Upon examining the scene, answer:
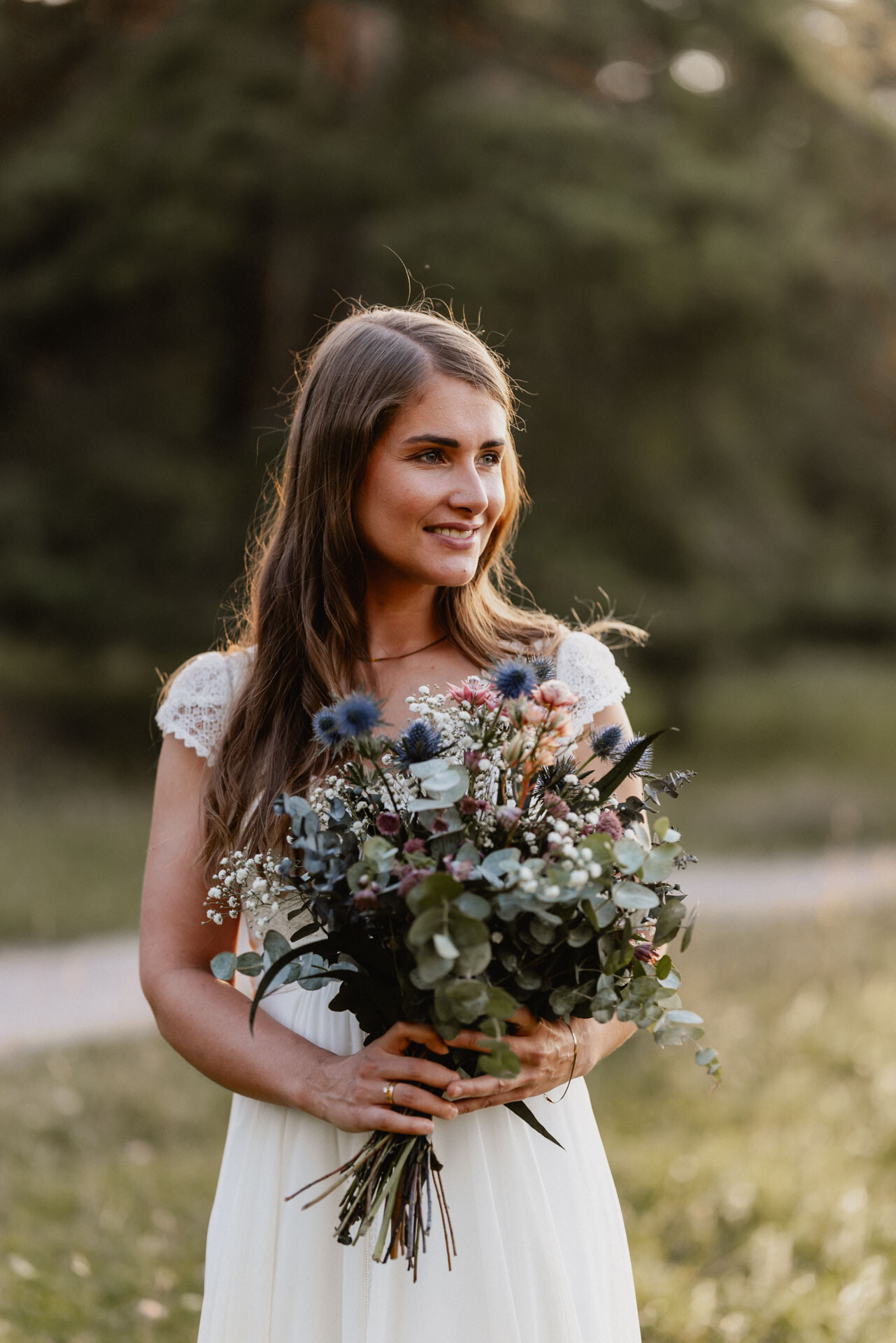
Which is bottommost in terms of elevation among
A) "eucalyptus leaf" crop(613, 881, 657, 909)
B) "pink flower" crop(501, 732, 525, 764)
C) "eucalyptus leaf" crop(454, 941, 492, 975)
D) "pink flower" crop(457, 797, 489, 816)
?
"eucalyptus leaf" crop(454, 941, 492, 975)

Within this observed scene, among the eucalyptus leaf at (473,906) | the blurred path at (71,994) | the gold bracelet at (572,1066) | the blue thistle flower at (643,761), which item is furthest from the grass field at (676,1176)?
the eucalyptus leaf at (473,906)

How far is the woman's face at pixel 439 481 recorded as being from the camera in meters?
2.12

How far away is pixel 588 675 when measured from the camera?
227 cm

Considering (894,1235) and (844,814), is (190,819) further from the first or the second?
(844,814)

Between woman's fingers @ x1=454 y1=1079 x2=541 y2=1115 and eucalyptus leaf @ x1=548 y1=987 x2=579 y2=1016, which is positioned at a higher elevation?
eucalyptus leaf @ x1=548 y1=987 x2=579 y2=1016

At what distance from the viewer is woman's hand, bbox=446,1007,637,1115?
1726 mm

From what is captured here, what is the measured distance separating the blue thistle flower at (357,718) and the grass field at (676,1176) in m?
2.41

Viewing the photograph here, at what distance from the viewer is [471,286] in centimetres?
1020

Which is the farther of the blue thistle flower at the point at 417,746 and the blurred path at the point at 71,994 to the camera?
the blurred path at the point at 71,994

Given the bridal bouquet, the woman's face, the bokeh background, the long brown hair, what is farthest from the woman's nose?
the bokeh background

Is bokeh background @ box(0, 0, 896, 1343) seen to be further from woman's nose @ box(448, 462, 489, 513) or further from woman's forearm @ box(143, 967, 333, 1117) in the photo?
woman's nose @ box(448, 462, 489, 513)

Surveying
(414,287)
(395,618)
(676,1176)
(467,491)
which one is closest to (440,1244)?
(395,618)

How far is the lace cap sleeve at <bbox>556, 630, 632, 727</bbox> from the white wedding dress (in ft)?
2.17

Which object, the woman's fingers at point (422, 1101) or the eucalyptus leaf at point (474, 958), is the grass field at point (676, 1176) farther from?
the eucalyptus leaf at point (474, 958)
